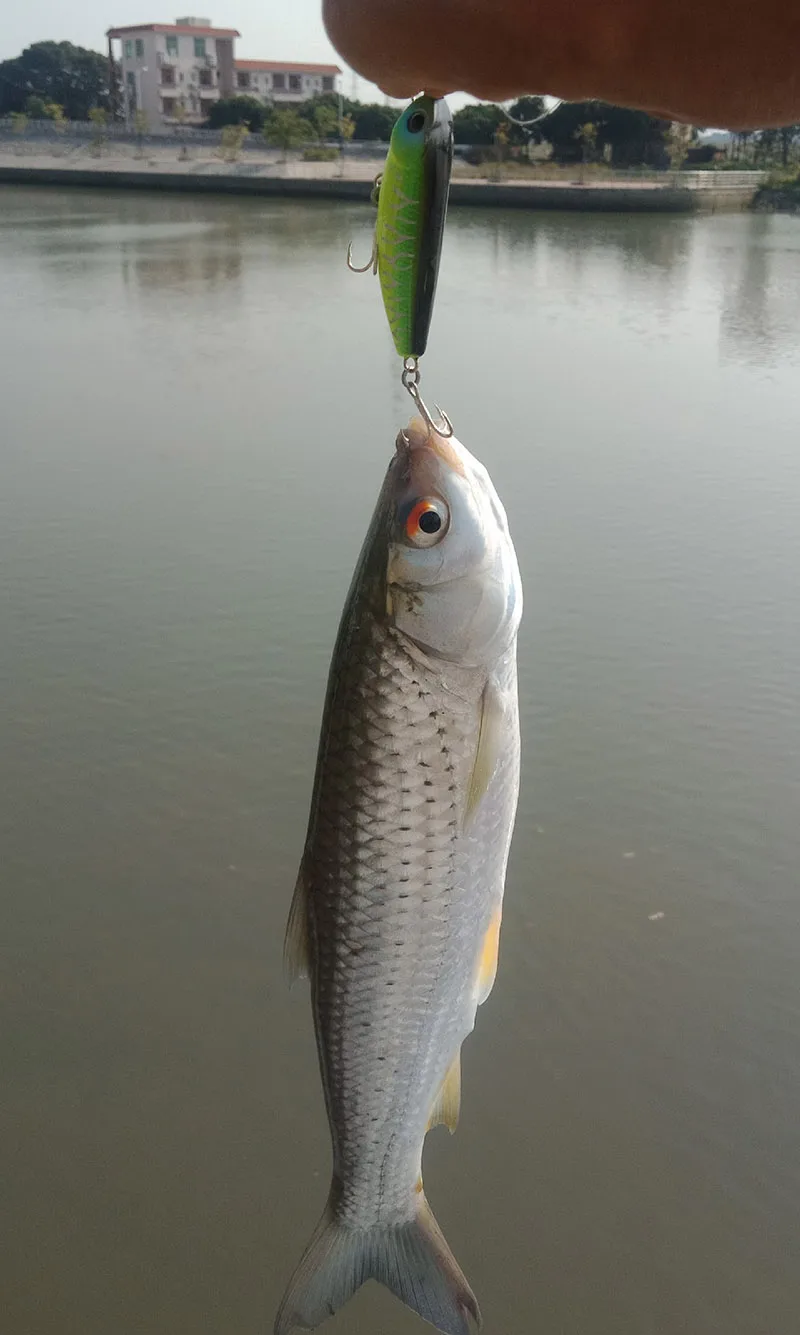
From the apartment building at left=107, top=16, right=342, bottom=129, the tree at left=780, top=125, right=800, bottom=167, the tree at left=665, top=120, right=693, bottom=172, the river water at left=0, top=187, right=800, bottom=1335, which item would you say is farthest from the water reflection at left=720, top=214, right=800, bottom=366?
the apartment building at left=107, top=16, right=342, bottom=129

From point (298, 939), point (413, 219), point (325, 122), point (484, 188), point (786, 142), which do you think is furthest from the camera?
point (325, 122)

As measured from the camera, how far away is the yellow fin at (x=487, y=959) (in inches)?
49.5

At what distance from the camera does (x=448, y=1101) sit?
1365 mm

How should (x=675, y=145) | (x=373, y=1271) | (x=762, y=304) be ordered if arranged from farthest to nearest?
(x=675, y=145) → (x=762, y=304) → (x=373, y=1271)

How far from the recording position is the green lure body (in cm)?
103

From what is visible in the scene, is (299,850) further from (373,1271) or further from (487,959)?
(487,959)

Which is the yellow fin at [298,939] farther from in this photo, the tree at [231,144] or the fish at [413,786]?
the tree at [231,144]

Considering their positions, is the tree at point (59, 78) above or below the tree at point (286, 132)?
above

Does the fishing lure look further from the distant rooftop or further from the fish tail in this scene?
the distant rooftop

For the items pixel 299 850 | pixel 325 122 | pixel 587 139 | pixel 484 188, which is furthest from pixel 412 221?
pixel 325 122

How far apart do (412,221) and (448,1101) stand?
36.3 inches

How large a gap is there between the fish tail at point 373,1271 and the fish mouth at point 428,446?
831 millimetres

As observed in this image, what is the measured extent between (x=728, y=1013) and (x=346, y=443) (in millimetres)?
4257

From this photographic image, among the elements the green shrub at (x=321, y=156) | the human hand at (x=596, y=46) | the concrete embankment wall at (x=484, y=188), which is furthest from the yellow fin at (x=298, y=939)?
the green shrub at (x=321, y=156)
